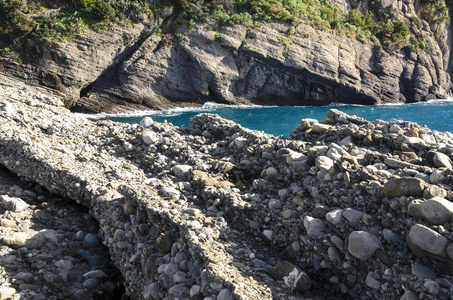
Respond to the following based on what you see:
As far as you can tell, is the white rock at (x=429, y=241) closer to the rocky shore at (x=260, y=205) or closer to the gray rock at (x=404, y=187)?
the rocky shore at (x=260, y=205)

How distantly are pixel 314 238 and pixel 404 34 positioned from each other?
40.6m

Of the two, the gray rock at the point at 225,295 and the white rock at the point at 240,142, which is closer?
the gray rock at the point at 225,295

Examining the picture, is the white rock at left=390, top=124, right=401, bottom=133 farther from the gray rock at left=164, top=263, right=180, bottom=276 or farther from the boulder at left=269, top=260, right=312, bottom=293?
the gray rock at left=164, top=263, right=180, bottom=276

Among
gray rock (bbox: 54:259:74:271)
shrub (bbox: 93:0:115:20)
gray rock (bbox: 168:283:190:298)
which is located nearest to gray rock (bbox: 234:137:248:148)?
gray rock (bbox: 168:283:190:298)

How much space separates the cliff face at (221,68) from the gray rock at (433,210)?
24770 mm

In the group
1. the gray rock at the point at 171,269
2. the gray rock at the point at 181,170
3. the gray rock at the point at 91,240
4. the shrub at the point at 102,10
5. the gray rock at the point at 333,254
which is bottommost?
the gray rock at the point at 91,240

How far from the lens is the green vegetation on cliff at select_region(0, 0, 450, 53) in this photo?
21641 mm

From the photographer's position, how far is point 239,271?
2.86m

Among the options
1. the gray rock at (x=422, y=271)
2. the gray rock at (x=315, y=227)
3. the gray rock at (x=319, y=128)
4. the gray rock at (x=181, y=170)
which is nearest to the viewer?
the gray rock at (x=422, y=271)

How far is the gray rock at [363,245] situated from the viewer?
2.57m

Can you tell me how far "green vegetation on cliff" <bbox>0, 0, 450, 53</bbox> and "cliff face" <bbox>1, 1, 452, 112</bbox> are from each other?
2.77ft

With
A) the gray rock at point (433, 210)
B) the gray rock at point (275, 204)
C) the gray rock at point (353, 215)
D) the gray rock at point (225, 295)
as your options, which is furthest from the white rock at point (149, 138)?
the gray rock at point (433, 210)

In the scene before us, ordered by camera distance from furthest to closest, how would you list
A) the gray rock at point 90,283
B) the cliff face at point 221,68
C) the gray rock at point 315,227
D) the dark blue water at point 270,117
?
1. the cliff face at point 221,68
2. the dark blue water at point 270,117
3. the gray rock at point 90,283
4. the gray rock at point 315,227

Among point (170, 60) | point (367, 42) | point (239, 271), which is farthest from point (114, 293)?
point (367, 42)
